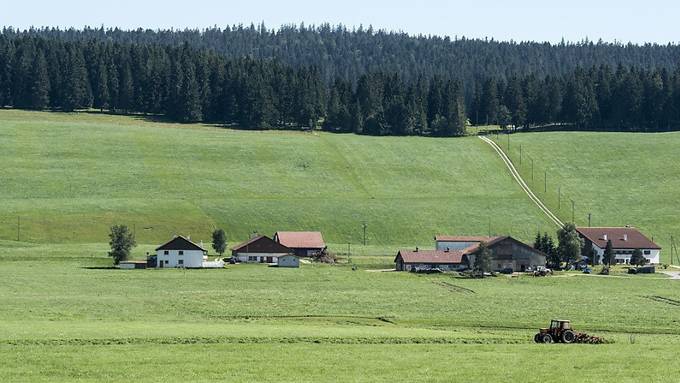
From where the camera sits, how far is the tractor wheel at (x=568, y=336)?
2323 inches

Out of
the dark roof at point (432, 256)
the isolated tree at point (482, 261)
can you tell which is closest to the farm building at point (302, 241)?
the dark roof at point (432, 256)

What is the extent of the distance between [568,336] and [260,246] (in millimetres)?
71268

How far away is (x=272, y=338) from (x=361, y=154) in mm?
137912

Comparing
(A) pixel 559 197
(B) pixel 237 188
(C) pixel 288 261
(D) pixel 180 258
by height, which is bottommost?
(C) pixel 288 261

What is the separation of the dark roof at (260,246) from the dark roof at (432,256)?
13612 millimetres

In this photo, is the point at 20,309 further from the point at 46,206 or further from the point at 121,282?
the point at 46,206

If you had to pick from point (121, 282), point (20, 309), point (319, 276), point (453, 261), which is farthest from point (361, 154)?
point (20, 309)

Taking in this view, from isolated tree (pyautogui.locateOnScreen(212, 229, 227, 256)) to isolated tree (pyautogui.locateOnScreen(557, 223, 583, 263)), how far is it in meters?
36.6

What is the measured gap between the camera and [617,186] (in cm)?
17975

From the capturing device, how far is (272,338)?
57688mm

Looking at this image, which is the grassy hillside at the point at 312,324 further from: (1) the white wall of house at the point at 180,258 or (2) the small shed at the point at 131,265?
(1) the white wall of house at the point at 180,258

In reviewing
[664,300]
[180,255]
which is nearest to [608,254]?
[664,300]

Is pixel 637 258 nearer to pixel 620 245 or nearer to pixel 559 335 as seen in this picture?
pixel 620 245

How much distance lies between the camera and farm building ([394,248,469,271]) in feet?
398
